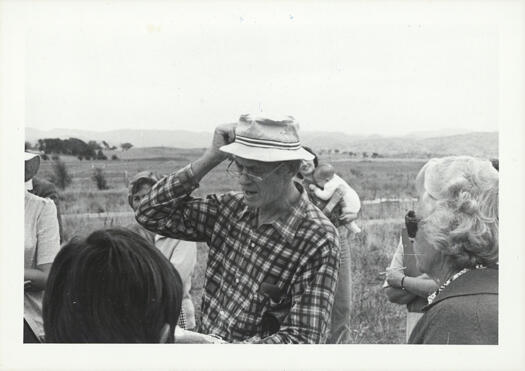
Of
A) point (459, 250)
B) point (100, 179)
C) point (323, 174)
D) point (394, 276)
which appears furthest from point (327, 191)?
point (100, 179)

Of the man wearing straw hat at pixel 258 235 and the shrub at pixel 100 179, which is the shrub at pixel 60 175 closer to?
the shrub at pixel 100 179

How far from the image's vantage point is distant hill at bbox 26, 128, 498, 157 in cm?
414

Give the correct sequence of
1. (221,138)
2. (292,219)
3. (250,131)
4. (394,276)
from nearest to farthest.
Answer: (292,219), (250,131), (221,138), (394,276)

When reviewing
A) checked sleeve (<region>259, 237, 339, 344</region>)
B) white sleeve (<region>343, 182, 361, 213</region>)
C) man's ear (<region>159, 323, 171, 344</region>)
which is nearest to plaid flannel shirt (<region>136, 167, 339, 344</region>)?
checked sleeve (<region>259, 237, 339, 344</region>)

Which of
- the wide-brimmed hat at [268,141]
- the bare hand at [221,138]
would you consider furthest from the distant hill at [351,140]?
the wide-brimmed hat at [268,141]

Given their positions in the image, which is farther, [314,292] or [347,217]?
[347,217]

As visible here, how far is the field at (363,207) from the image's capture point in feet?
13.5

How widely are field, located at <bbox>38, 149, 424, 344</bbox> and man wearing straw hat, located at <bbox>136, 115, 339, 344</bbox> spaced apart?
0.28 m

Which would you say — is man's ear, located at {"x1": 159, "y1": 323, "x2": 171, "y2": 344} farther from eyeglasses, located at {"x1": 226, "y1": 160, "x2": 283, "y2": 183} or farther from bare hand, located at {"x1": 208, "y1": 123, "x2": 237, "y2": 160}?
bare hand, located at {"x1": 208, "y1": 123, "x2": 237, "y2": 160}

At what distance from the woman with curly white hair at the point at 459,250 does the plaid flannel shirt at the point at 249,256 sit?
1.60 ft

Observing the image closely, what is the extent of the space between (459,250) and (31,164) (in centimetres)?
238

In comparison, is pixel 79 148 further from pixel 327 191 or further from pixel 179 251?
pixel 327 191

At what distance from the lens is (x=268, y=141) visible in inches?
149

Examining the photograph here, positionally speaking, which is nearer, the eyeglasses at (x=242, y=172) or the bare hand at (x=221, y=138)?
the eyeglasses at (x=242, y=172)
